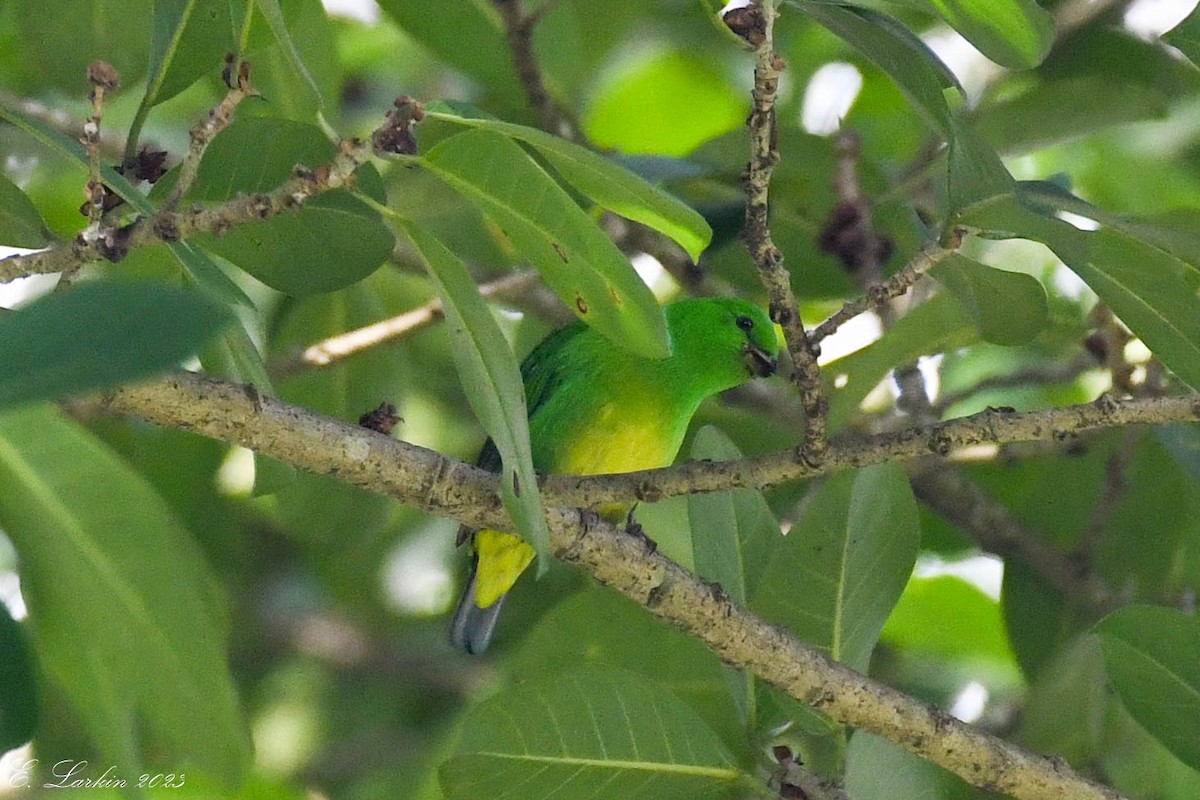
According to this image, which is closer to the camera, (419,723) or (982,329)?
(982,329)

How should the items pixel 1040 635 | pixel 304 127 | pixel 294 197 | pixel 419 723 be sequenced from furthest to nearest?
pixel 419 723 < pixel 1040 635 < pixel 304 127 < pixel 294 197

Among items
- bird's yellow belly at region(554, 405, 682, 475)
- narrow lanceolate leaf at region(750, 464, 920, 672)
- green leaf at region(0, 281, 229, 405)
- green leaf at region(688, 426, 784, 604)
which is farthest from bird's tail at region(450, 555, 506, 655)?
green leaf at region(0, 281, 229, 405)

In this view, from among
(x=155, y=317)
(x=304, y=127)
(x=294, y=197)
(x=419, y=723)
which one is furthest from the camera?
(x=419, y=723)

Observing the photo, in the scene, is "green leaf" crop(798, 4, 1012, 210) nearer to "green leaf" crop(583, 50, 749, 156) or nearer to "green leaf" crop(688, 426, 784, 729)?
"green leaf" crop(688, 426, 784, 729)

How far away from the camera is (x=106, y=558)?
1.65m

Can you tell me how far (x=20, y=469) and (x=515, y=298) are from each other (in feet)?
8.36

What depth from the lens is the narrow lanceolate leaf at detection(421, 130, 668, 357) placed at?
2006 millimetres

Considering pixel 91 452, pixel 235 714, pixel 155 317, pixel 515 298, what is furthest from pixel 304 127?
pixel 515 298

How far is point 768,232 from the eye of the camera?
203 cm

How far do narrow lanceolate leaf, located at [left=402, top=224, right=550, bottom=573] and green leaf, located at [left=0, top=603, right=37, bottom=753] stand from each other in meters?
0.69

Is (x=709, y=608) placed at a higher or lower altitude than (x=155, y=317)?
lower

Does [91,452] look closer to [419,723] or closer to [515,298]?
[515,298]

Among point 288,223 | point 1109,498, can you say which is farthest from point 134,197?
point 1109,498

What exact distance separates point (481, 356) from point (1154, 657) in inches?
57.3
